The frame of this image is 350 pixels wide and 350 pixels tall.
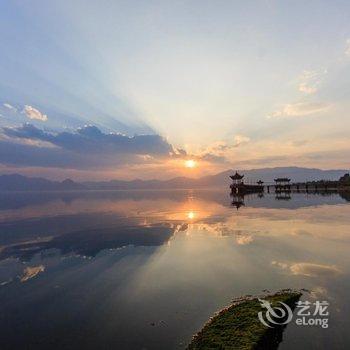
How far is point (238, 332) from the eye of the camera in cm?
1223

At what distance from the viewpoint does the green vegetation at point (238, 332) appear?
37.7ft

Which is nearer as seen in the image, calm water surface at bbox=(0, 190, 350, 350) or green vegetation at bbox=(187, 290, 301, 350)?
green vegetation at bbox=(187, 290, 301, 350)

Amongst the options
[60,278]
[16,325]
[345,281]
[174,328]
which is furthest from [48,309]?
[345,281]

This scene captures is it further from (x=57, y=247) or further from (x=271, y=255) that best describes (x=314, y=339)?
(x=57, y=247)

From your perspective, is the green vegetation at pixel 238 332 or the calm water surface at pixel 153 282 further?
the calm water surface at pixel 153 282

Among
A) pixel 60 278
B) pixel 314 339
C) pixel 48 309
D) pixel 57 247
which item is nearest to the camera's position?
pixel 314 339

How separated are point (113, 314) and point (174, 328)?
354 cm

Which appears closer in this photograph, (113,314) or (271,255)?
(113,314)

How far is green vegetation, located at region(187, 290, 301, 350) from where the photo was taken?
37.7 feet

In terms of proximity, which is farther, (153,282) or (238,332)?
(153,282)

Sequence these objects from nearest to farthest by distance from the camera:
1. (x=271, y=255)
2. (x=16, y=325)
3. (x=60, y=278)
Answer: (x=16, y=325) < (x=60, y=278) < (x=271, y=255)

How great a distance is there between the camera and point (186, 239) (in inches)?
1340

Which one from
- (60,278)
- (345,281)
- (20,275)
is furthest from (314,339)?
(20,275)

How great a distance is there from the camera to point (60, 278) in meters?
21.4
